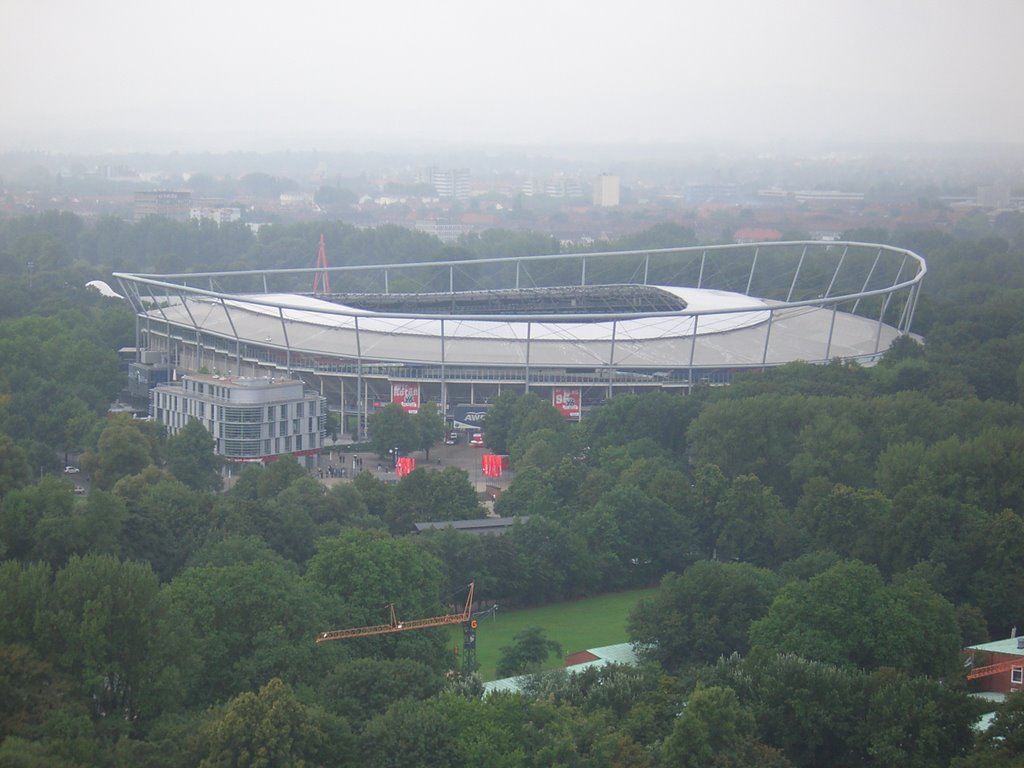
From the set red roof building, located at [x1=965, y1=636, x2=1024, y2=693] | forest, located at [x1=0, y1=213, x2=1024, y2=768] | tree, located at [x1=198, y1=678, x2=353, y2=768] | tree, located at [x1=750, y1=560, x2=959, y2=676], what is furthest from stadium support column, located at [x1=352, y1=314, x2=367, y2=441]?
tree, located at [x1=198, y1=678, x2=353, y2=768]

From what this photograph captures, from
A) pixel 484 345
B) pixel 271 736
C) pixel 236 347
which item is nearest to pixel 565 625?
pixel 271 736

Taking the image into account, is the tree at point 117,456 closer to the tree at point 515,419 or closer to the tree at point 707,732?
the tree at point 515,419

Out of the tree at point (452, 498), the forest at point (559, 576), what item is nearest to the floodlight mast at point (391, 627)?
the forest at point (559, 576)

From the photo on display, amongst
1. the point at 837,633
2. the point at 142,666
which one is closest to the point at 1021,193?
the point at 837,633

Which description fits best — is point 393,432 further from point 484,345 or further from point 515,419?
point 484,345

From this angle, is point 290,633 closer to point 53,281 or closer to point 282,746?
point 282,746
